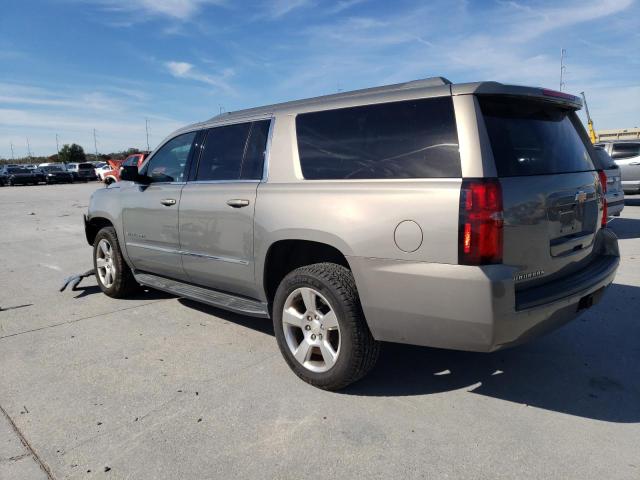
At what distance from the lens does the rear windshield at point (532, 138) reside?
9.39 feet

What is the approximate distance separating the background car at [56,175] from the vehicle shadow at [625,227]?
40.9 meters

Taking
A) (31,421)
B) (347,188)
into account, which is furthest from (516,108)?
(31,421)

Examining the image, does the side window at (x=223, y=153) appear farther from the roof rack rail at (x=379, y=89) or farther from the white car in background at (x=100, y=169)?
the white car in background at (x=100, y=169)

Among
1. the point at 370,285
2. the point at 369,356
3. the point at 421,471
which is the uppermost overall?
the point at 370,285

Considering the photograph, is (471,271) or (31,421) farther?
(31,421)

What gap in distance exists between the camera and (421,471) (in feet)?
8.27

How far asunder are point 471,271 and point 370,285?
2.04 feet

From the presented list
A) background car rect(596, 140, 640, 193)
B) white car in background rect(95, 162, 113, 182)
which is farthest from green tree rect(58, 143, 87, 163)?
background car rect(596, 140, 640, 193)

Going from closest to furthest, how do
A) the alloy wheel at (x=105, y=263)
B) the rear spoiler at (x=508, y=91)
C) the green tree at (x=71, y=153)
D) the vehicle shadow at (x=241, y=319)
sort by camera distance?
the rear spoiler at (x=508, y=91), the vehicle shadow at (x=241, y=319), the alloy wheel at (x=105, y=263), the green tree at (x=71, y=153)

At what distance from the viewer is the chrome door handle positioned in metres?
3.81

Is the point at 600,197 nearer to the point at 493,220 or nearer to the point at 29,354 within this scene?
the point at 493,220

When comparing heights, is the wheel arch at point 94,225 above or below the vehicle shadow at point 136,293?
above

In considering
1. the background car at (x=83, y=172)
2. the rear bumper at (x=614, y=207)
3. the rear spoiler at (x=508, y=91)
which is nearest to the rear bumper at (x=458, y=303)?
the rear spoiler at (x=508, y=91)

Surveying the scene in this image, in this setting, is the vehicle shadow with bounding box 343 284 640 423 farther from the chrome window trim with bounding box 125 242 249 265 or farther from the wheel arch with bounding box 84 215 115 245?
the wheel arch with bounding box 84 215 115 245
